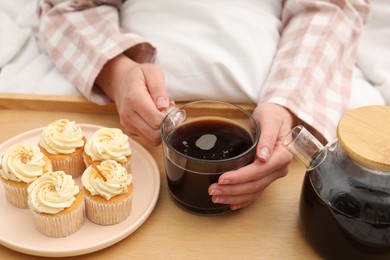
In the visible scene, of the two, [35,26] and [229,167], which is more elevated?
[229,167]

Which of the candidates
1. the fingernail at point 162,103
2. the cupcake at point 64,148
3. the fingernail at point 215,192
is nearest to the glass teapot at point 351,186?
the fingernail at point 215,192

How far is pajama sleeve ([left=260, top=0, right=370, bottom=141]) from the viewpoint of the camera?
2.97 feet

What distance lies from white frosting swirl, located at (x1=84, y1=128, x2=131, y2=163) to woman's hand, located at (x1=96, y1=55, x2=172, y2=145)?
0.15 feet

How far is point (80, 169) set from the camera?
2.71 ft

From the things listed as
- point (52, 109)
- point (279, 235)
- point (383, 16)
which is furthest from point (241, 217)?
point (383, 16)

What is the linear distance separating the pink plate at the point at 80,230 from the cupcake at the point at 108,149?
→ 43mm

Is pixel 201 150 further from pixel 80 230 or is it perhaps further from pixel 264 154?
pixel 80 230

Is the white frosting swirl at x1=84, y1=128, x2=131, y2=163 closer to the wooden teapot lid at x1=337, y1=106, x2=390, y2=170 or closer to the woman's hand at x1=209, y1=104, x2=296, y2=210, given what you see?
the woman's hand at x1=209, y1=104, x2=296, y2=210

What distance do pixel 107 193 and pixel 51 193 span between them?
72mm

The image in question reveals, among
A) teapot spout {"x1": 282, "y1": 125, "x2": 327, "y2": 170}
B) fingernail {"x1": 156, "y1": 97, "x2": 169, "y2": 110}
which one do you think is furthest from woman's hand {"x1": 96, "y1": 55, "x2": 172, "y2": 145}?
teapot spout {"x1": 282, "y1": 125, "x2": 327, "y2": 170}

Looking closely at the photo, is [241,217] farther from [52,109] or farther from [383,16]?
[383,16]

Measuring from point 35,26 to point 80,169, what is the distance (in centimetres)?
48

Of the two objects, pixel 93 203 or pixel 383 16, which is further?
pixel 383 16

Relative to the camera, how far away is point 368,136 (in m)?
0.66
